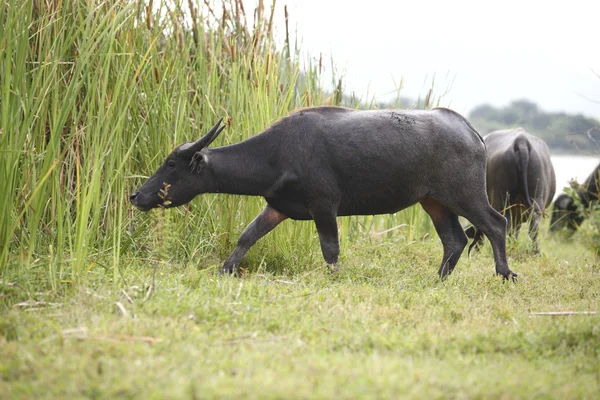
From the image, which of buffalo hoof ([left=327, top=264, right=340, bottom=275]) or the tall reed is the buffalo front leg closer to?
the tall reed

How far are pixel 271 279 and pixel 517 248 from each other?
387 centimetres

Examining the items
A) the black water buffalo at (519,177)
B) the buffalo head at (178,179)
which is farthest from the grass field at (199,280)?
the black water buffalo at (519,177)

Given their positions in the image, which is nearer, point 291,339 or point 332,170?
point 291,339

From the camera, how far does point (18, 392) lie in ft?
9.91

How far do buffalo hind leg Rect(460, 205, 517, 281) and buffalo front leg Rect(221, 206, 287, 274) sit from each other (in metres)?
1.65

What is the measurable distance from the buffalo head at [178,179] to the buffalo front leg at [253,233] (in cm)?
55

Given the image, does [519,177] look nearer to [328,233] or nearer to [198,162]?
[328,233]

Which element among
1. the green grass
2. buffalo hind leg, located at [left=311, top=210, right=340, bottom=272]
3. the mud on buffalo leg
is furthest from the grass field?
the mud on buffalo leg

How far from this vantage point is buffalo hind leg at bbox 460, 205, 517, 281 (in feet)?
20.4

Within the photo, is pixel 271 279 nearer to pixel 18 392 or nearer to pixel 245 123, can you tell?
pixel 245 123

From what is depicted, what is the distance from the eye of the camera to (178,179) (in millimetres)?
5910

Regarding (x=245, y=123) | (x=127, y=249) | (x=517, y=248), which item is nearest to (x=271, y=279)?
(x=127, y=249)

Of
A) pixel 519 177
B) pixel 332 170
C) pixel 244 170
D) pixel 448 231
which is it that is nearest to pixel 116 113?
pixel 244 170

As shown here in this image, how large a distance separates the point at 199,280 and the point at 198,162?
126 centimetres
